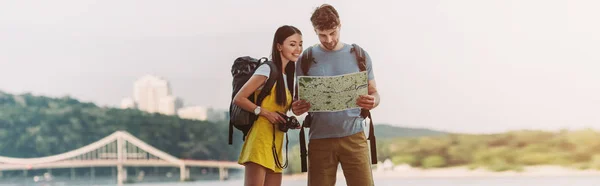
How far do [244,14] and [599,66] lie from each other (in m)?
3.66

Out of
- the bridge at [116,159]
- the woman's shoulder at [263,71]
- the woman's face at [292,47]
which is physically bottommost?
the bridge at [116,159]

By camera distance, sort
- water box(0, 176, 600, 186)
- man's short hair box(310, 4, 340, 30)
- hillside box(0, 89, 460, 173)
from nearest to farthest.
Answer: man's short hair box(310, 4, 340, 30), water box(0, 176, 600, 186), hillside box(0, 89, 460, 173)

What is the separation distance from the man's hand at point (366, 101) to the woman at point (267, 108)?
0.74ft

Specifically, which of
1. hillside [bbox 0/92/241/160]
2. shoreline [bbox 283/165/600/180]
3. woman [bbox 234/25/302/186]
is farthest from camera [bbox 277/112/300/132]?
hillside [bbox 0/92/241/160]

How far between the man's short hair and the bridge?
8702 millimetres

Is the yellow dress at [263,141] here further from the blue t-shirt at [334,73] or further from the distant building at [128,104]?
the distant building at [128,104]

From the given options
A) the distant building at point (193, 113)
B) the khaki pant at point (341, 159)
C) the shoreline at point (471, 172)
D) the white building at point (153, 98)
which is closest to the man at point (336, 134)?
the khaki pant at point (341, 159)

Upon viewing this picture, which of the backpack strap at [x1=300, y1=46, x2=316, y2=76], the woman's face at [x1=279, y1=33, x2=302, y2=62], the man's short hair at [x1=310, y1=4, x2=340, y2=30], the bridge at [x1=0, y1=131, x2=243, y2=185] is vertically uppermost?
the man's short hair at [x1=310, y1=4, x2=340, y2=30]

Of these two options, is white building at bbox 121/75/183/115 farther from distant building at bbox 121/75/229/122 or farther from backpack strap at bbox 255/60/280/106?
backpack strap at bbox 255/60/280/106

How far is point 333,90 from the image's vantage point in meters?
2.81

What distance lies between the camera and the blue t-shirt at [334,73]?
2.82 metres

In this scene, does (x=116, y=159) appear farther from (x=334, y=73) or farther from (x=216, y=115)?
(x=334, y=73)

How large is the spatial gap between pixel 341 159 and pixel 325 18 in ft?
1.47

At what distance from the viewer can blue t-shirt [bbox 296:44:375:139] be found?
2816 millimetres
